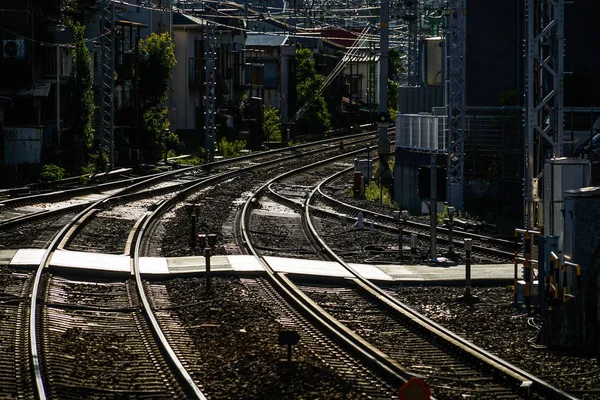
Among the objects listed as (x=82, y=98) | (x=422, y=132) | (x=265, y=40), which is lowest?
(x=422, y=132)

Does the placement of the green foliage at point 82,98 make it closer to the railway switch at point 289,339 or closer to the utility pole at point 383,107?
the utility pole at point 383,107

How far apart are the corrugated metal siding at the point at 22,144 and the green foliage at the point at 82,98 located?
2.68m

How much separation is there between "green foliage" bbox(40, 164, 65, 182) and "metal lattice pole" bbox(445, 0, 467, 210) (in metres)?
12.8

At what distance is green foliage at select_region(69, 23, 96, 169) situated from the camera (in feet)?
125

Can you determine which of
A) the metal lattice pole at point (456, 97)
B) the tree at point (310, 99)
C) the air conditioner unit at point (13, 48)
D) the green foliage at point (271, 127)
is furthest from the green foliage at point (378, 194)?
the tree at point (310, 99)

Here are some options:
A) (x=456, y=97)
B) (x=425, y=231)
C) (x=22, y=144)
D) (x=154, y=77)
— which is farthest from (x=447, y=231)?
(x=154, y=77)

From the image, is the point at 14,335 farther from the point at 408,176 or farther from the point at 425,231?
the point at 408,176

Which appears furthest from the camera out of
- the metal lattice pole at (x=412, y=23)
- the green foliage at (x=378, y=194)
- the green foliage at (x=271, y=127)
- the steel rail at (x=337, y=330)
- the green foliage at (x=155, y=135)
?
the green foliage at (x=271, y=127)

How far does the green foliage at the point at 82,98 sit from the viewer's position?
38.2 m

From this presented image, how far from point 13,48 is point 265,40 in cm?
3321

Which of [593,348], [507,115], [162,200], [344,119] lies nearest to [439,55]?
[507,115]

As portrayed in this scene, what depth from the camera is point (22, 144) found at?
35125 millimetres

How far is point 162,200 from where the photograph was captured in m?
27.2

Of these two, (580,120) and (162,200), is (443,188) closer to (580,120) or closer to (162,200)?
(162,200)
